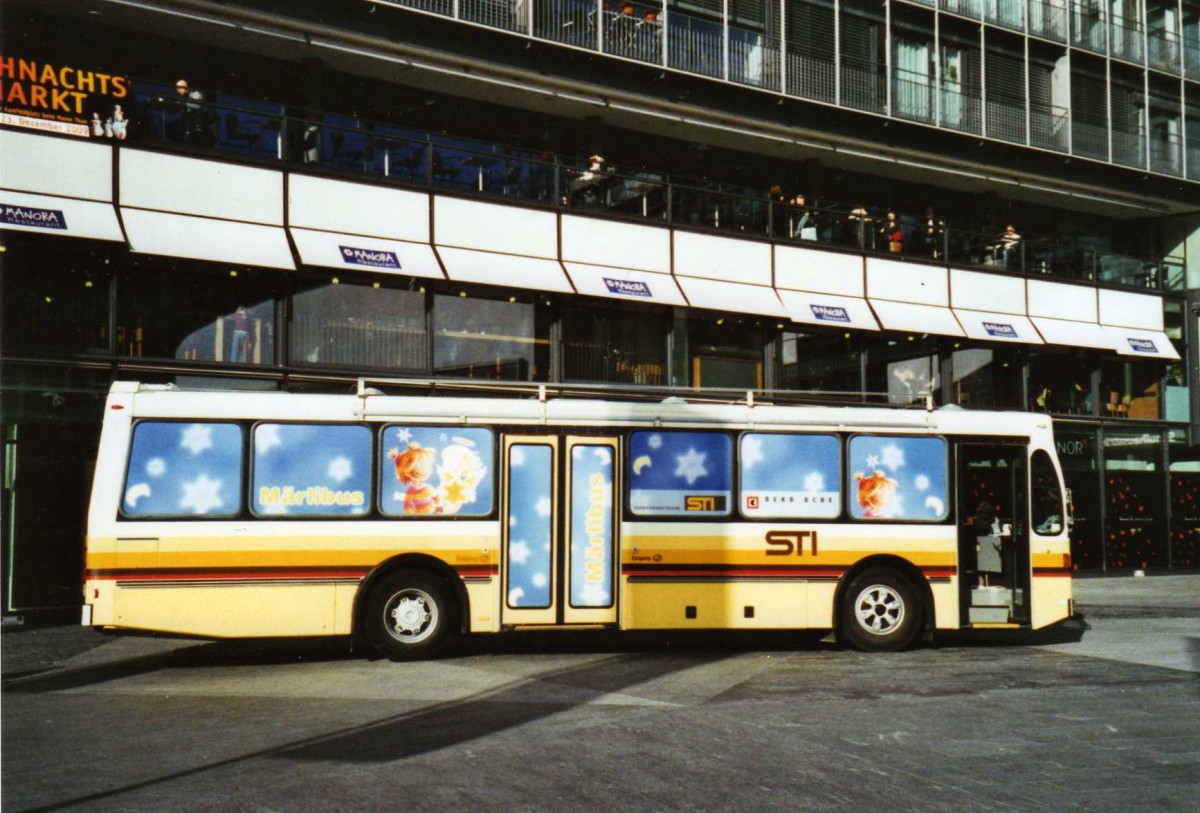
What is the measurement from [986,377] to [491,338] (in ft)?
41.8

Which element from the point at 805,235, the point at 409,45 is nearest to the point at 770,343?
the point at 805,235

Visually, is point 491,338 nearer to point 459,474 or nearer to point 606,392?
point 606,392

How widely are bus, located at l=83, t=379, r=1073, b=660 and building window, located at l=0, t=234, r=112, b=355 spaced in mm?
5556

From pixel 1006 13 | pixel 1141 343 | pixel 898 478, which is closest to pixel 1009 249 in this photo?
pixel 1141 343

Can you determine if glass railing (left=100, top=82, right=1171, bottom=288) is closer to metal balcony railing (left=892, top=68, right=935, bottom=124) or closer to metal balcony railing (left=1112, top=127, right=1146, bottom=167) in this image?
metal balcony railing (left=892, top=68, right=935, bottom=124)

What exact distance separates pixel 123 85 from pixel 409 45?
5.06m

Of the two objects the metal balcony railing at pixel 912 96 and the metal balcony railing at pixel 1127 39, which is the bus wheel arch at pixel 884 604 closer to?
the metal balcony railing at pixel 912 96

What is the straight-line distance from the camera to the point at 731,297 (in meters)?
23.6

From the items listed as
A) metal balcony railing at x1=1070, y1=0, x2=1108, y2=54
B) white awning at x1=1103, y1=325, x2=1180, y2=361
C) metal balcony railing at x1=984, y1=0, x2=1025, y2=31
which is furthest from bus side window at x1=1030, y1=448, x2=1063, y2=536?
metal balcony railing at x1=1070, y1=0, x2=1108, y2=54

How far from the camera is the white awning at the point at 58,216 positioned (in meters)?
16.5

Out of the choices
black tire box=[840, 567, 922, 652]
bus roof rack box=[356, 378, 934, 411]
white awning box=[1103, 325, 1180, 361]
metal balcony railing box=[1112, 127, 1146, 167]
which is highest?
metal balcony railing box=[1112, 127, 1146, 167]

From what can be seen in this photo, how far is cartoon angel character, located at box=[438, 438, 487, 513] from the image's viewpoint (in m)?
13.4

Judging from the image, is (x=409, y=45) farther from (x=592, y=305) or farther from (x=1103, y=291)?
(x=1103, y=291)

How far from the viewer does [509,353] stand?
2159 centimetres
